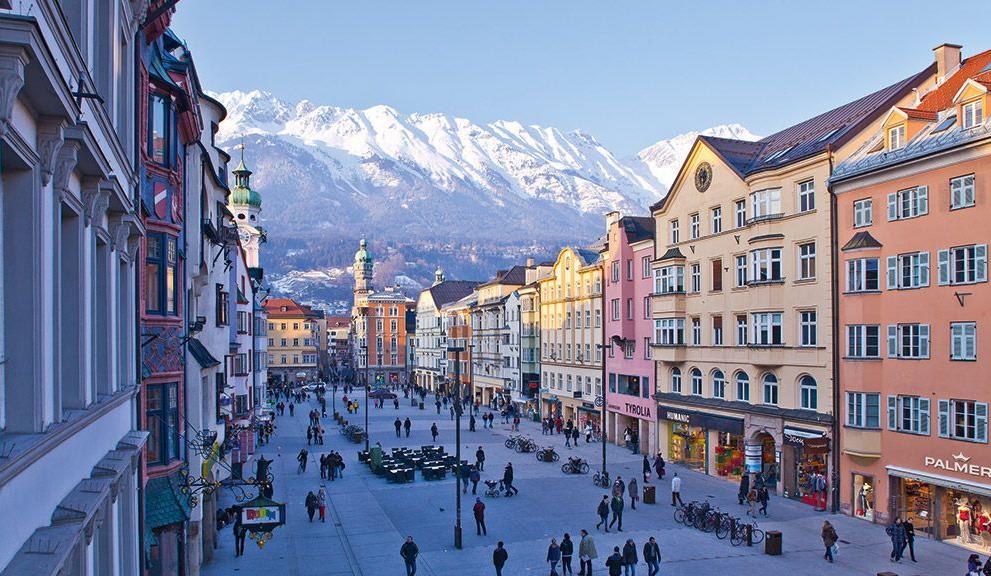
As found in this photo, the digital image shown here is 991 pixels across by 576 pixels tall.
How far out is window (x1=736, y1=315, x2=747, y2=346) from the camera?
4053cm

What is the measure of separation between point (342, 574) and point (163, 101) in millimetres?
15457

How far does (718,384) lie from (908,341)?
13.3 m

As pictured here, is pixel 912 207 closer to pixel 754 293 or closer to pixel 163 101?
pixel 754 293

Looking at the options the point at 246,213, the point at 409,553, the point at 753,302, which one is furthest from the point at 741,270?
the point at 246,213

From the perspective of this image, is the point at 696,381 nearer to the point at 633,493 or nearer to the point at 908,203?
the point at 633,493

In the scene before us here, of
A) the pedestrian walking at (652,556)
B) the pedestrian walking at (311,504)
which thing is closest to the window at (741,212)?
the pedestrian walking at (652,556)

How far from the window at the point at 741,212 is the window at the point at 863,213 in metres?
6.90

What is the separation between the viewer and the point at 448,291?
393ft

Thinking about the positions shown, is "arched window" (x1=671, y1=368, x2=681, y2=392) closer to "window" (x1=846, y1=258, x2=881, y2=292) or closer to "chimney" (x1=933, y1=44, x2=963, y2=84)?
"window" (x1=846, y1=258, x2=881, y2=292)

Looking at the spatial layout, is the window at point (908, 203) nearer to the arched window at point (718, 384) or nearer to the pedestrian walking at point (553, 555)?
the arched window at point (718, 384)

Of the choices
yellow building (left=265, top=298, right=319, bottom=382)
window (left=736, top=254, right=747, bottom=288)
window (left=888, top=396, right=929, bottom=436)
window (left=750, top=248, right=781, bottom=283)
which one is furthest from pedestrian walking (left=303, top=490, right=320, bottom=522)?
yellow building (left=265, top=298, right=319, bottom=382)

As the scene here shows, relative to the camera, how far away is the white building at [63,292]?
19.5 feet

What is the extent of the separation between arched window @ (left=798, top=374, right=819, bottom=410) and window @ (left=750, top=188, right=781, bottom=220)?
25.0 feet

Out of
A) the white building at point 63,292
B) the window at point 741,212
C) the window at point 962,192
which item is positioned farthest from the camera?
the window at point 741,212
